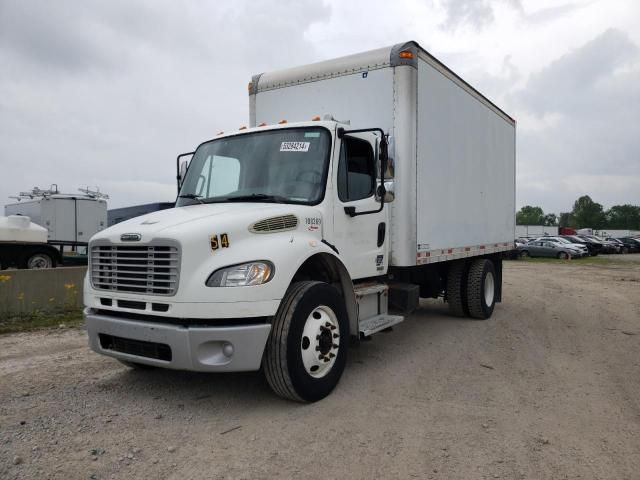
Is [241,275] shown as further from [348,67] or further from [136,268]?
[348,67]

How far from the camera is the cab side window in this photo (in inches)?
208

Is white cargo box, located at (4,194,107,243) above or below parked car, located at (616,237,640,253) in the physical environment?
above

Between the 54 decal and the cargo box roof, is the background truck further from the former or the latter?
the 54 decal

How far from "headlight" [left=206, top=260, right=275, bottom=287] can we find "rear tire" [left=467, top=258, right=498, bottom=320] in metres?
5.46

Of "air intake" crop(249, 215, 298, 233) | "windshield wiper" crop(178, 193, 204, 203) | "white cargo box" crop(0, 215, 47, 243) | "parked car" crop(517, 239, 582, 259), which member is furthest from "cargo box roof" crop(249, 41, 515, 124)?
"parked car" crop(517, 239, 582, 259)

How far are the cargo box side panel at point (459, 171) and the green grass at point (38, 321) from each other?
235 inches

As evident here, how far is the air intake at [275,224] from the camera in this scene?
435cm

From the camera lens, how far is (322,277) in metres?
5.26

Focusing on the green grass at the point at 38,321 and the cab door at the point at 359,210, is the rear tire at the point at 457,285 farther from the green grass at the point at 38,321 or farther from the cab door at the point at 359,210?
the green grass at the point at 38,321

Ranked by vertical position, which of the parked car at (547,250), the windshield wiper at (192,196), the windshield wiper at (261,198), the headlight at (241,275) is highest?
the windshield wiper at (192,196)

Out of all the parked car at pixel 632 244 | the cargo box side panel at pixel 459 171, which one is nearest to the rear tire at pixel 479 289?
the cargo box side panel at pixel 459 171

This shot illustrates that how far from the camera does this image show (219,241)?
13.5 ft

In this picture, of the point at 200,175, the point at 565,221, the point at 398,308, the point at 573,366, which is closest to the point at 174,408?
the point at 200,175

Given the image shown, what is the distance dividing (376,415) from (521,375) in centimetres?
209
